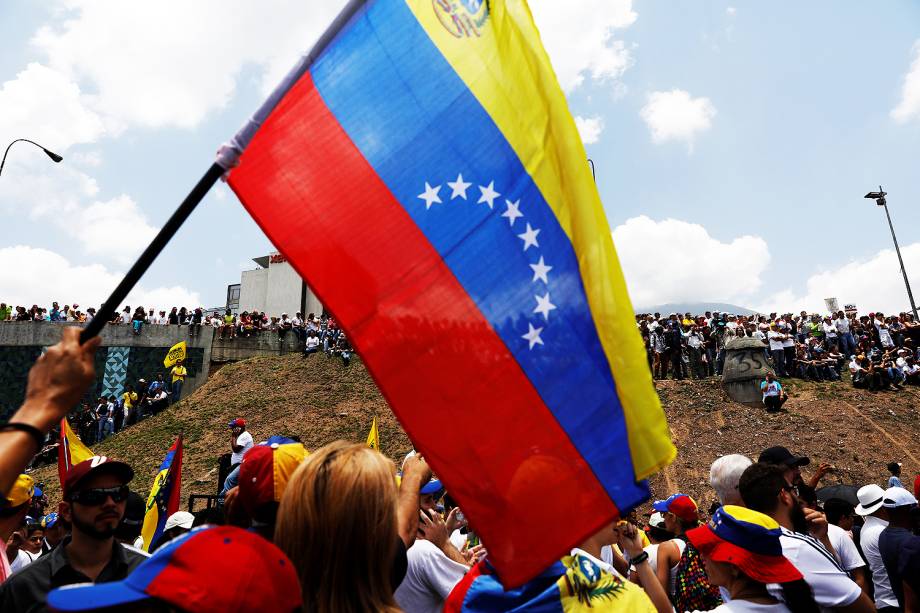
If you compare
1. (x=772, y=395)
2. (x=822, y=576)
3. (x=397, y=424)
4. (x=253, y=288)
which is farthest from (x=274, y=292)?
(x=822, y=576)

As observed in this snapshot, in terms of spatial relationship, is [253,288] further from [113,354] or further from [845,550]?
[845,550]

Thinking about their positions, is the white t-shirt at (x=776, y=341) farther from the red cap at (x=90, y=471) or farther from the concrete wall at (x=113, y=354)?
the concrete wall at (x=113, y=354)

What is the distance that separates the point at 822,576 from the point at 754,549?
1.69ft

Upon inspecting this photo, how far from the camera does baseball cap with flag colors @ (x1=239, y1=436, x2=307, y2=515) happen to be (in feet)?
7.98

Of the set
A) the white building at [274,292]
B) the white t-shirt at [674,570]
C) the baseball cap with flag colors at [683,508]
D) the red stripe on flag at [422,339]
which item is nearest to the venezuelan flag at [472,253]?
the red stripe on flag at [422,339]

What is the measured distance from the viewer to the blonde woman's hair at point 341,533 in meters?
1.84

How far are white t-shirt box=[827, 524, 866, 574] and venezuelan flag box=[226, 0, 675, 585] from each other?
2758mm

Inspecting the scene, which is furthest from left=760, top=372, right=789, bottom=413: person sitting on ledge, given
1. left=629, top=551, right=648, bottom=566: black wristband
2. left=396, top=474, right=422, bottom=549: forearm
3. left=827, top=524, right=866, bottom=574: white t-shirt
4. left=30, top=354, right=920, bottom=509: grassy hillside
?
left=396, top=474, right=422, bottom=549: forearm

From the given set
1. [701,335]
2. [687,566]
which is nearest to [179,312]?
[701,335]

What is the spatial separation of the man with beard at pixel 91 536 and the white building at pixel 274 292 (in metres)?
43.4

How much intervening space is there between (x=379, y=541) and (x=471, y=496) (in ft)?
1.80

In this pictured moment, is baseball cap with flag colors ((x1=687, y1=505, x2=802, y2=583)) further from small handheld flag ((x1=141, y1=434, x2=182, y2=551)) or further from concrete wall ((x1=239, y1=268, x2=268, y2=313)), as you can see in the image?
concrete wall ((x1=239, y1=268, x2=268, y2=313))

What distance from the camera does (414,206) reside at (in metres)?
2.66

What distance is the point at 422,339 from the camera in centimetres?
251
